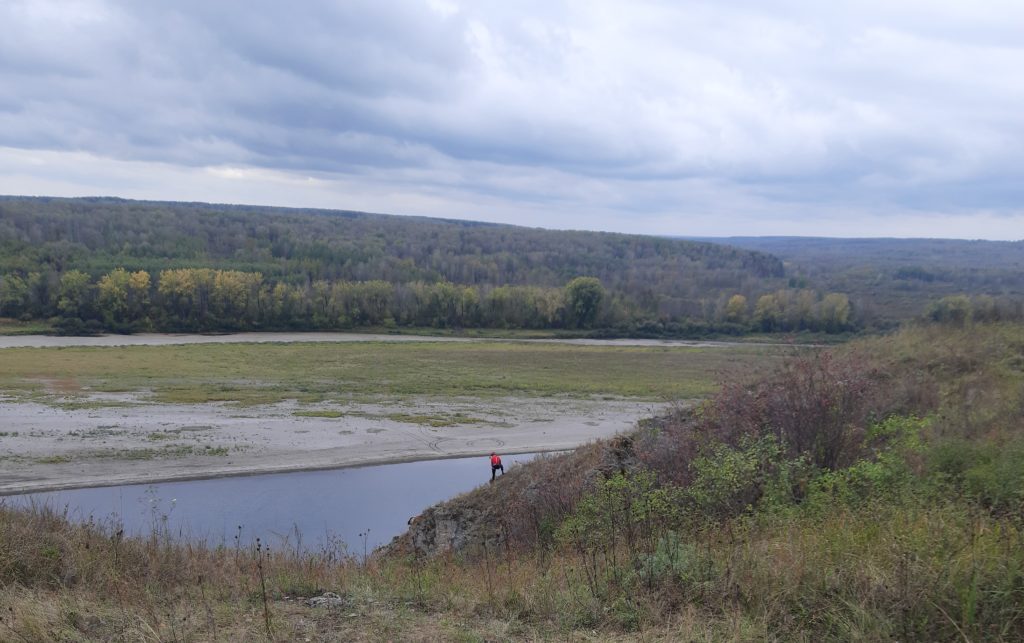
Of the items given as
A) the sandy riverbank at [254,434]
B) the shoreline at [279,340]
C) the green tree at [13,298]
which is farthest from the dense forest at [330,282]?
the sandy riverbank at [254,434]

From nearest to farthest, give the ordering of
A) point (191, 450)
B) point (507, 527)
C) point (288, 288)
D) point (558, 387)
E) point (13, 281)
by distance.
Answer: point (507, 527) → point (191, 450) → point (558, 387) → point (13, 281) → point (288, 288)

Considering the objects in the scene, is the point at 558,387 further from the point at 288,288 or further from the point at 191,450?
the point at 288,288

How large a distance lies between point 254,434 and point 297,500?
31.0ft

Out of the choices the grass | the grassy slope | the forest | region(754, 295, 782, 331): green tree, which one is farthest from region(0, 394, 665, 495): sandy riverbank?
region(754, 295, 782, 331): green tree

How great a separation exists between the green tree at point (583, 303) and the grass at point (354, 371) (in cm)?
2166

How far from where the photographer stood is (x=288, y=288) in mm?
87000

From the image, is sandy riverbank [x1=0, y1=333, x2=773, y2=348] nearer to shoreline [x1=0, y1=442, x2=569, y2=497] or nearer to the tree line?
the tree line

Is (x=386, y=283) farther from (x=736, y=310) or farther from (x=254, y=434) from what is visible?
(x=254, y=434)

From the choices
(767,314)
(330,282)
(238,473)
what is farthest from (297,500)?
(767,314)

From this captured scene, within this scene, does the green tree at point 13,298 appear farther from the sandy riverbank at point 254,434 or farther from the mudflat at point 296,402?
the sandy riverbank at point 254,434

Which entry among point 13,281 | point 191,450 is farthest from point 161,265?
point 191,450

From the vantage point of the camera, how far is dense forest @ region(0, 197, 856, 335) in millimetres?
80312

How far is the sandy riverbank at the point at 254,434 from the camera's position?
25.0 metres

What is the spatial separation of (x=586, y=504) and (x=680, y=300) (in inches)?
3732
